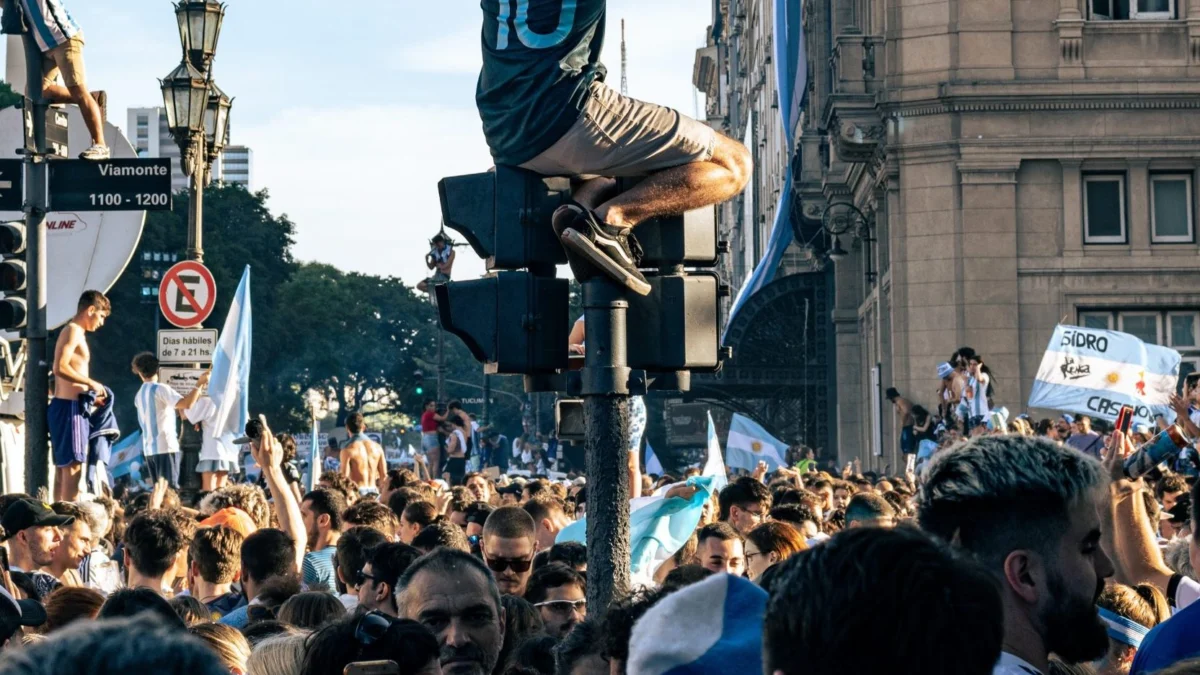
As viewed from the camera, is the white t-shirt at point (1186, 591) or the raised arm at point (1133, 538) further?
the raised arm at point (1133, 538)

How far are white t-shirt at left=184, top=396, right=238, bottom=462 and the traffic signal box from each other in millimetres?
10077

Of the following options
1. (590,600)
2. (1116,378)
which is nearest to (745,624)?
(590,600)

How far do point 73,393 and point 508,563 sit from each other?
22.7 feet

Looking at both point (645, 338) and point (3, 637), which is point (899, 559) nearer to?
point (3, 637)

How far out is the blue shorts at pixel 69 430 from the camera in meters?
14.7

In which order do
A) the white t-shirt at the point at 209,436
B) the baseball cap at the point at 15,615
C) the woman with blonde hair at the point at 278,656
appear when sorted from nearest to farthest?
1. the baseball cap at the point at 15,615
2. the woman with blonde hair at the point at 278,656
3. the white t-shirt at the point at 209,436

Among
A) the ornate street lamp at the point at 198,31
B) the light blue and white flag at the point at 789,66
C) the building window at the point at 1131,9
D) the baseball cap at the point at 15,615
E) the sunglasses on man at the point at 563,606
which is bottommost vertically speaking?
the sunglasses on man at the point at 563,606

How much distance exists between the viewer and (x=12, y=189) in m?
12.8

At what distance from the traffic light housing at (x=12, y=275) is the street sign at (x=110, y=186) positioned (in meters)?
0.44

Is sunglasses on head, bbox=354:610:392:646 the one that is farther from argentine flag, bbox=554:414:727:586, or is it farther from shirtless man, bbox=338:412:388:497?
shirtless man, bbox=338:412:388:497

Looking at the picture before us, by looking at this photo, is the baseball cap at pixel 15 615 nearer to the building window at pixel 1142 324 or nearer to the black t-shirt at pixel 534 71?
the black t-shirt at pixel 534 71

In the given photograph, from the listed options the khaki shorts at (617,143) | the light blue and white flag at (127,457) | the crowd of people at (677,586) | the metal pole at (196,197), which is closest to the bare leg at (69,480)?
the crowd of people at (677,586)

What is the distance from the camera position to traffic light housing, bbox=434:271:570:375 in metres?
6.70

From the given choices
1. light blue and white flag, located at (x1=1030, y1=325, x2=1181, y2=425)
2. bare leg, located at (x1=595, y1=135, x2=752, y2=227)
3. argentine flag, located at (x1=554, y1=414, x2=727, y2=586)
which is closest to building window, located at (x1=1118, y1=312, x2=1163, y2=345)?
light blue and white flag, located at (x1=1030, y1=325, x2=1181, y2=425)
